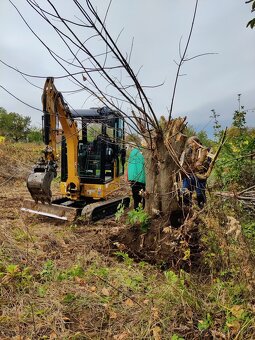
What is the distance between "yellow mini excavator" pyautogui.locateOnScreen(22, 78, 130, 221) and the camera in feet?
23.4

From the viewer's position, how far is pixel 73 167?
26.0 feet

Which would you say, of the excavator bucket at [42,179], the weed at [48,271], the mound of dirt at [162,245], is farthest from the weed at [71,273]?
the excavator bucket at [42,179]

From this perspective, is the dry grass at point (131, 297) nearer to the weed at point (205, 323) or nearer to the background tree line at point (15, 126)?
the weed at point (205, 323)

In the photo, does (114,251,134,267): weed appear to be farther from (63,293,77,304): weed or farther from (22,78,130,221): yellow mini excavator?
(22,78,130,221): yellow mini excavator

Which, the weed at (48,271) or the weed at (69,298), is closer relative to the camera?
the weed at (69,298)

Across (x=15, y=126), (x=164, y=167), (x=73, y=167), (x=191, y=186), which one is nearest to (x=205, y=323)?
(x=191, y=186)

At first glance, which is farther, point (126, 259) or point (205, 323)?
point (126, 259)

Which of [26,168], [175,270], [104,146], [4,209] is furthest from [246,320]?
[26,168]

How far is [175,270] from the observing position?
4.23m

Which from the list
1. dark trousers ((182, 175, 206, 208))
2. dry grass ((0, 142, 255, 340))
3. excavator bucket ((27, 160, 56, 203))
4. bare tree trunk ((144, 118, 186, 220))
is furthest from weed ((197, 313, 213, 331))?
excavator bucket ((27, 160, 56, 203))

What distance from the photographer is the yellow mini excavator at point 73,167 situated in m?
7.13

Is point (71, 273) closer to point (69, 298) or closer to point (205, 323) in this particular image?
point (69, 298)

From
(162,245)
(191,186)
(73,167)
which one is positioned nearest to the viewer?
(191,186)

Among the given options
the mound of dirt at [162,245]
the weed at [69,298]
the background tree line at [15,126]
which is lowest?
the weed at [69,298]
